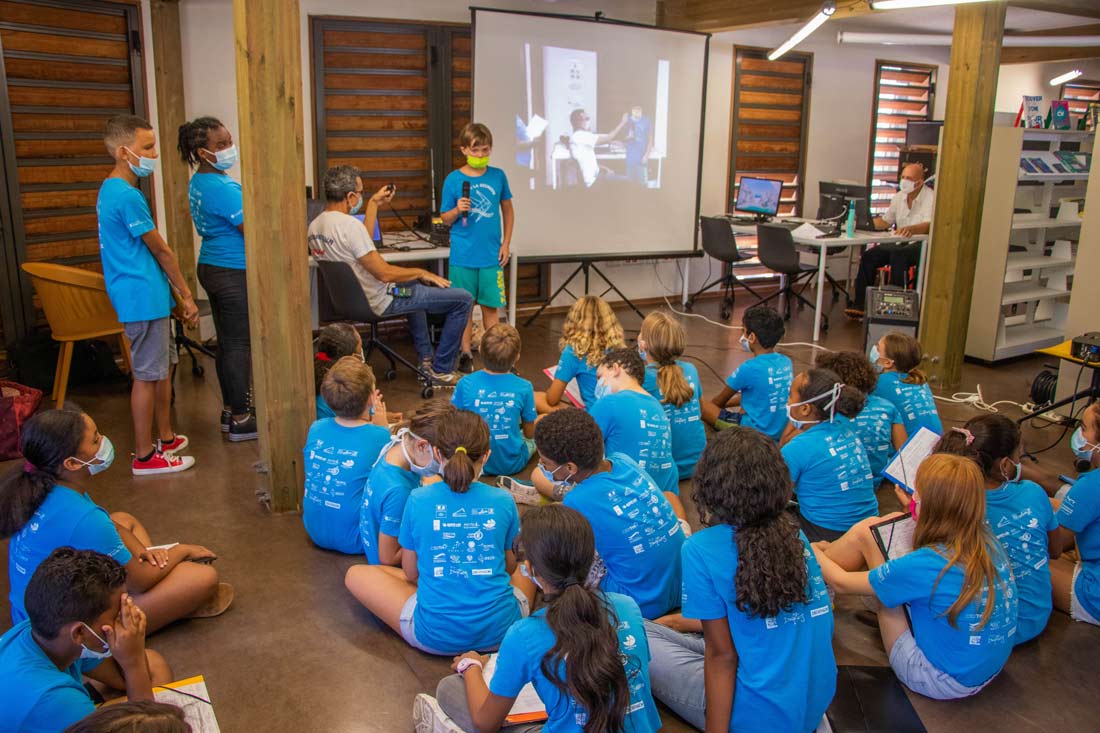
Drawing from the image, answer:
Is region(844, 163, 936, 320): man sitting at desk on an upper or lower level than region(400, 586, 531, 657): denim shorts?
upper

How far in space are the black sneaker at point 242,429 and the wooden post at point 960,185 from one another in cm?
466

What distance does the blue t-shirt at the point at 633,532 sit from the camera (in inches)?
117

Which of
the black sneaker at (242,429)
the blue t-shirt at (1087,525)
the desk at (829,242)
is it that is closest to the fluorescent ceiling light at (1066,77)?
the desk at (829,242)

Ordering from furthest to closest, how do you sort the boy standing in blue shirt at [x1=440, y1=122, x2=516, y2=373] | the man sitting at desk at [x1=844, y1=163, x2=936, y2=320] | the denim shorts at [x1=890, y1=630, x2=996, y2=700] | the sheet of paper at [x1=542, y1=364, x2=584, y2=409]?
the man sitting at desk at [x1=844, y1=163, x2=936, y2=320] → the boy standing in blue shirt at [x1=440, y1=122, x2=516, y2=373] → the sheet of paper at [x1=542, y1=364, x2=584, y2=409] → the denim shorts at [x1=890, y1=630, x2=996, y2=700]

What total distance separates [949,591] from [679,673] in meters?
0.84

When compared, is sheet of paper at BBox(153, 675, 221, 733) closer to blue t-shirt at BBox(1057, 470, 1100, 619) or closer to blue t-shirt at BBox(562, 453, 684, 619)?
blue t-shirt at BBox(562, 453, 684, 619)

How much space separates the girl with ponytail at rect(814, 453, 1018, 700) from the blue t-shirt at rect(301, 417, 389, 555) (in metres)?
1.89


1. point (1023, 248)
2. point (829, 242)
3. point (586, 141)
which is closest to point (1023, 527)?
point (829, 242)

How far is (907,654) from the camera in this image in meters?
3.00

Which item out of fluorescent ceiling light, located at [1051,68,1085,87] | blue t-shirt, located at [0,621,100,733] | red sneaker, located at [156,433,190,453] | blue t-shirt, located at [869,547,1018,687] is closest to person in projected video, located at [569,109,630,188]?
red sneaker, located at [156,433,190,453]

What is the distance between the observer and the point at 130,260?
4.49m

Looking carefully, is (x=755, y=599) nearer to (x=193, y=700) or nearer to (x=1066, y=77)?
(x=193, y=700)

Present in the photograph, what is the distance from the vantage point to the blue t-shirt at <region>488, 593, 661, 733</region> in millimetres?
2145

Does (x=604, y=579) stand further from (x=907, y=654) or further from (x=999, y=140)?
(x=999, y=140)
